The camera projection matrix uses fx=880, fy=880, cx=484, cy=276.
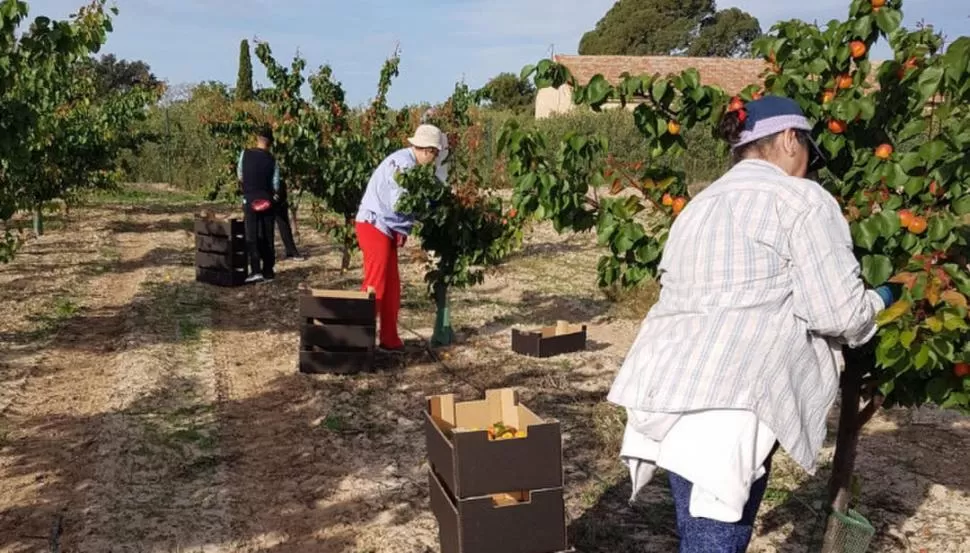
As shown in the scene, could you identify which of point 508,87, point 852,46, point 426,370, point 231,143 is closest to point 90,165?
point 231,143

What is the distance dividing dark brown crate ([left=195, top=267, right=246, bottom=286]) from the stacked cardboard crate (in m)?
6.85

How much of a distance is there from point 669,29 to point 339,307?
47.6m

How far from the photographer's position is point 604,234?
11.5 ft

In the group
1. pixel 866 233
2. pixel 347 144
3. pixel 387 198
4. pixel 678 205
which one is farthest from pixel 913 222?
pixel 347 144

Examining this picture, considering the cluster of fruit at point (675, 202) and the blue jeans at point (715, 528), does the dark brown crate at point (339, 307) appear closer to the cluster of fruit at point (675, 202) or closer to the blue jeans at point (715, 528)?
the cluster of fruit at point (675, 202)

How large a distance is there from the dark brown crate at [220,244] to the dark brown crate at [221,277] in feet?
0.77

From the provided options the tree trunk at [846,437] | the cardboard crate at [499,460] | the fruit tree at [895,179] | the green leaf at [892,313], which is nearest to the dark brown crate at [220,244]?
the cardboard crate at [499,460]

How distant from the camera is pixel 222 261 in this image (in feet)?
32.2

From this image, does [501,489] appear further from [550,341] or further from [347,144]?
[347,144]

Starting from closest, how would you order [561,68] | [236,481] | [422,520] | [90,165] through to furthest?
[561,68] → [422,520] → [236,481] → [90,165]

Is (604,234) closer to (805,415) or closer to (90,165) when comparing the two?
(805,415)

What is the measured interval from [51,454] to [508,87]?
134 ft

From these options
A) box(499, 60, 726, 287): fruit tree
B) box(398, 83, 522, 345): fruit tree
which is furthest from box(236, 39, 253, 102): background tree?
box(499, 60, 726, 287): fruit tree

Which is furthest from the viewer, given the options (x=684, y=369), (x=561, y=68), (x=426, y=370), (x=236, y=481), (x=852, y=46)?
(x=426, y=370)
